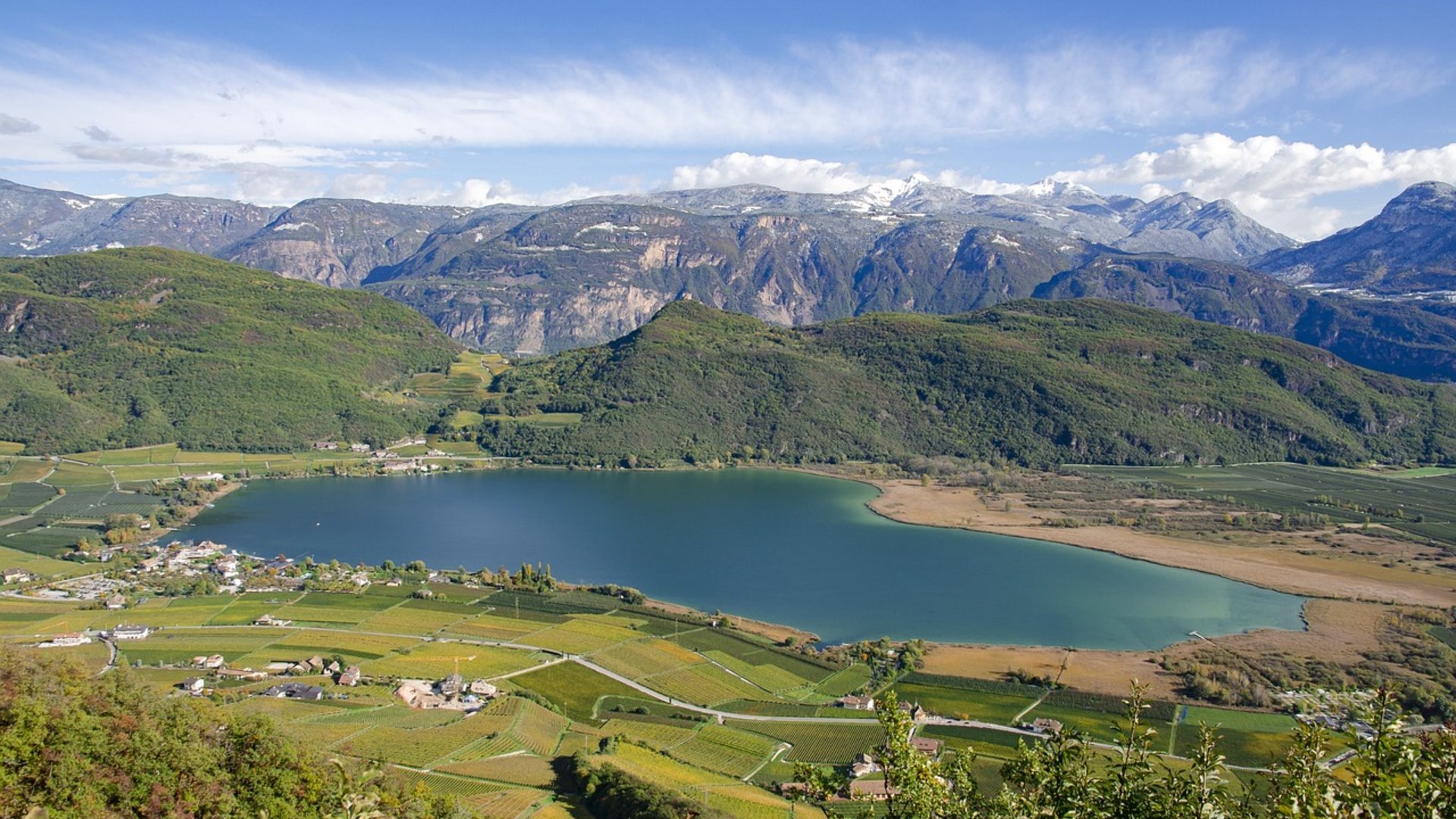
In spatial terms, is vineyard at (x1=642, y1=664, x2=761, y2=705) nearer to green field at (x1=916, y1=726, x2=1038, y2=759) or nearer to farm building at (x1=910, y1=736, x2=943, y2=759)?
green field at (x1=916, y1=726, x2=1038, y2=759)

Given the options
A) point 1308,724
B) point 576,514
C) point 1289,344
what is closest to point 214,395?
point 576,514

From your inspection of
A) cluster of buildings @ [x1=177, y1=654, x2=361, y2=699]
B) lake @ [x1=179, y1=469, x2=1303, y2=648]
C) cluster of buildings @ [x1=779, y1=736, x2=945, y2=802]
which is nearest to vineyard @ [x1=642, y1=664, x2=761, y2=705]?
lake @ [x1=179, y1=469, x2=1303, y2=648]

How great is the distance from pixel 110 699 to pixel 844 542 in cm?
4902

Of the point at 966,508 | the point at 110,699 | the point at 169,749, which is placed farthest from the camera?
the point at 966,508

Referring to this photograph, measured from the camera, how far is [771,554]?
6431 centimetres

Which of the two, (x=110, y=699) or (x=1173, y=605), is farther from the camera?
(x=1173, y=605)

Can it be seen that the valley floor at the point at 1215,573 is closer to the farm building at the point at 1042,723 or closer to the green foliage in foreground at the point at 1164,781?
the farm building at the point at 1042,723

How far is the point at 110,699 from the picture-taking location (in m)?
24.9

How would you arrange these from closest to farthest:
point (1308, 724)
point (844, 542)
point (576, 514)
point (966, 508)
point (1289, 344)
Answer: point (1308, 724) → point (844, 542) → point (576, 514) → point (966, 508) → point (1289, 344)

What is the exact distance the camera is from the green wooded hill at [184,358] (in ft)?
322

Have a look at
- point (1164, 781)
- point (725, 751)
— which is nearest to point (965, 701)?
point (725, 751)

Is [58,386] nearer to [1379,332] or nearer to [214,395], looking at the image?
[214,395]

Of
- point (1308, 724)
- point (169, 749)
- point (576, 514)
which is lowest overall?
point (576, 514)

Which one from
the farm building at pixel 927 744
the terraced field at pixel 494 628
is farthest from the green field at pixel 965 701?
the terraced field at pixel 494 628
